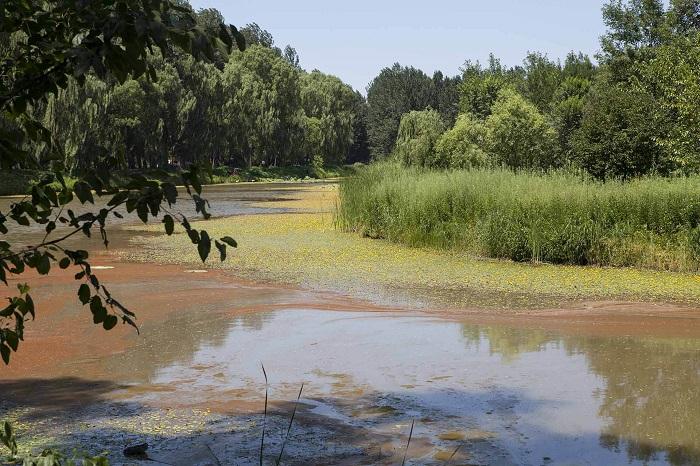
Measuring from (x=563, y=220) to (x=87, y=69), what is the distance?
1579cm

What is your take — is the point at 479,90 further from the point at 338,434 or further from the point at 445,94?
the point at 338,434

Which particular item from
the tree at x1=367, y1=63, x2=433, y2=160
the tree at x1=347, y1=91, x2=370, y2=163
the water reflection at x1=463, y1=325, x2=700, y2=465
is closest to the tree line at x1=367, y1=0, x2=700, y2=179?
the water reflection at x1=463, y1=325, x2=700, y2=465

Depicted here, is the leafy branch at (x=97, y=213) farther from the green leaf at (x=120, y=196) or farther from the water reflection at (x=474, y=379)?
the water reflection at (x=474, y=379)

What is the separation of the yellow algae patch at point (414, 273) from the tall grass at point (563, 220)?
1.48ft

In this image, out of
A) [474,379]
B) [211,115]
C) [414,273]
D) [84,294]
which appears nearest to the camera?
[84,294]

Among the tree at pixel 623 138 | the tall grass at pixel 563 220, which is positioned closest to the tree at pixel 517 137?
the tree at pixel 623 138

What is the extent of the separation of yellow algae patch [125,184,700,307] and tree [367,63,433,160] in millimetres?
82937

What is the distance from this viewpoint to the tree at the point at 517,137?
33.9m

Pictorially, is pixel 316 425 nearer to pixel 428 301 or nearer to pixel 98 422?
pixel 98 422

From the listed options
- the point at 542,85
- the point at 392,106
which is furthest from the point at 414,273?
the point at 392,106

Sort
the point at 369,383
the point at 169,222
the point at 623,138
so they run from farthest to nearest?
the point at 623,138
the point at 369,383
the point at 169,222

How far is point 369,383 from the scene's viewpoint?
8258 mm

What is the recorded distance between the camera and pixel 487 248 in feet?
58.6

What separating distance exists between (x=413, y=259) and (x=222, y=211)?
18498 millimetres
